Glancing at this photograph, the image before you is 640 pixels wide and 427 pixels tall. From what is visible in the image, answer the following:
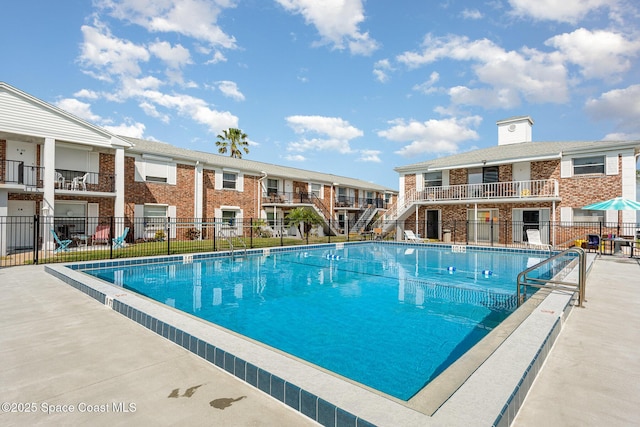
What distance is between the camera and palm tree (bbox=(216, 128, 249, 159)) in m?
37.4

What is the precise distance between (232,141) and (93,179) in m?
20.8

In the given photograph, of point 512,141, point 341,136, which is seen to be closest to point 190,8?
point 512,141

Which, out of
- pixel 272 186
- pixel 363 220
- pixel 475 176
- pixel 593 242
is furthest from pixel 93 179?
pixel 593 242

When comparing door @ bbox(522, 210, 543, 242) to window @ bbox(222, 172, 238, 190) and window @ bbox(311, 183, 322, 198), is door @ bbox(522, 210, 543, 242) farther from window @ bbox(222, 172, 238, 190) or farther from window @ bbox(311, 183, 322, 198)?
window @ bbox(222, 172, 238, 190)

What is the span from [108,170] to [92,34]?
7.78m

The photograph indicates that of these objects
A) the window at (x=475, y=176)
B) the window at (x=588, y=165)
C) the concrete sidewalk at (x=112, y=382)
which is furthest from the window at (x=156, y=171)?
the window at (x=588, y=165)

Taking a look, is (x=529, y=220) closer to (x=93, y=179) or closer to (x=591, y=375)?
(x=591, y=375)

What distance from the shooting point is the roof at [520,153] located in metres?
17.4

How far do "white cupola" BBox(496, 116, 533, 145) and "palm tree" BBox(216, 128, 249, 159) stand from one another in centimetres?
2707

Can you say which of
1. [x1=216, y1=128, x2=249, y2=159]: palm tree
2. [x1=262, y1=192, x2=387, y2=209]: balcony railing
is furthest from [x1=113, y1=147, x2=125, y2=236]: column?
[x1=216, y1=128, x2=249, y2=159]: palm tree

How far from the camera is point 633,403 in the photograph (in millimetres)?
2697

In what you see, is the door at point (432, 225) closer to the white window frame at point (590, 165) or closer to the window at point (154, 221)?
the white window frame at point (590, 165)

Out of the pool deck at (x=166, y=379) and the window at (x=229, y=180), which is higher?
the window at (x=229, y=180)

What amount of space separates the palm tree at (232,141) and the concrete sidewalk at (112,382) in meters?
34.5
